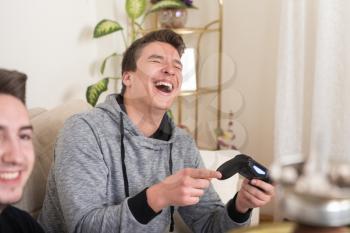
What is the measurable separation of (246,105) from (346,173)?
1.98 m

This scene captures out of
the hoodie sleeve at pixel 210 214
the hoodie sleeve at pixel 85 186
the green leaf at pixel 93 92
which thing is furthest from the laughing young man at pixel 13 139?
the green leaf at pixel 93 92

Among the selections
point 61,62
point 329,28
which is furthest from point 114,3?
point 329,28

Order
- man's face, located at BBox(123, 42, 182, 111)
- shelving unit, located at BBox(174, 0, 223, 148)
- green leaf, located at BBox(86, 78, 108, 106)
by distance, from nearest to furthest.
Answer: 1. man's face, located at BBox(123, 42, 182, 111)
2. green leaf, located at BBox(86, 78, 108, 106)
3. shelving unit, located at BBox(174, 0, 223, 148)

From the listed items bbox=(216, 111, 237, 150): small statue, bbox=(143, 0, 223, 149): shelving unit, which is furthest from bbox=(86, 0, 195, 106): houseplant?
bbox=(216, 111, 237, 150): small statue

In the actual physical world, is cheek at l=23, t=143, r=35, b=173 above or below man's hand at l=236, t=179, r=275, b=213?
above

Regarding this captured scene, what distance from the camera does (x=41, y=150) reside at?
1.18 metres

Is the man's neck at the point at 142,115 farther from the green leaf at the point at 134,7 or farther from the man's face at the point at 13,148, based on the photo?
the green leaf at the point at 134,7

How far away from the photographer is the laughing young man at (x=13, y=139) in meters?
0.68

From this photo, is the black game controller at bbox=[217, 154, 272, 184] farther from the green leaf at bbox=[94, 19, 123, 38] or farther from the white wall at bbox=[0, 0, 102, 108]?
the green leaf at bbox=[94, 19, 123, 38]

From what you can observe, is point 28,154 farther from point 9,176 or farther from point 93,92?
point 93,92

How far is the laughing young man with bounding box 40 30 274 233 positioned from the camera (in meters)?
0.86

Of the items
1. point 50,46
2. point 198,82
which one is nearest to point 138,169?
point 50,46

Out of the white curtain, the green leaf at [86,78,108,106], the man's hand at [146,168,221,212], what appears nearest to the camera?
the man's hand at [146,168,221,212]

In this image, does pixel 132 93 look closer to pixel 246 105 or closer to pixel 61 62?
pixel 61 62
